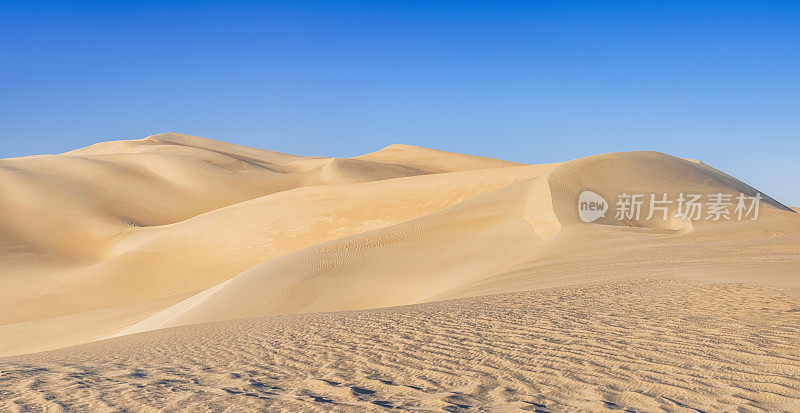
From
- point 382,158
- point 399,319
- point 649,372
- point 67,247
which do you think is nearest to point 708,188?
point 399,319

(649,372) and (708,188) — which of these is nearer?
(649,372)

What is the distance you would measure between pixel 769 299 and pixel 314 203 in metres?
31.0

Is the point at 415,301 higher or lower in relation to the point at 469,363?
lower

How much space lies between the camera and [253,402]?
4.92m

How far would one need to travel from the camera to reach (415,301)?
601 inches

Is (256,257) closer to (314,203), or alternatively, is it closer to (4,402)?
(314,203)
